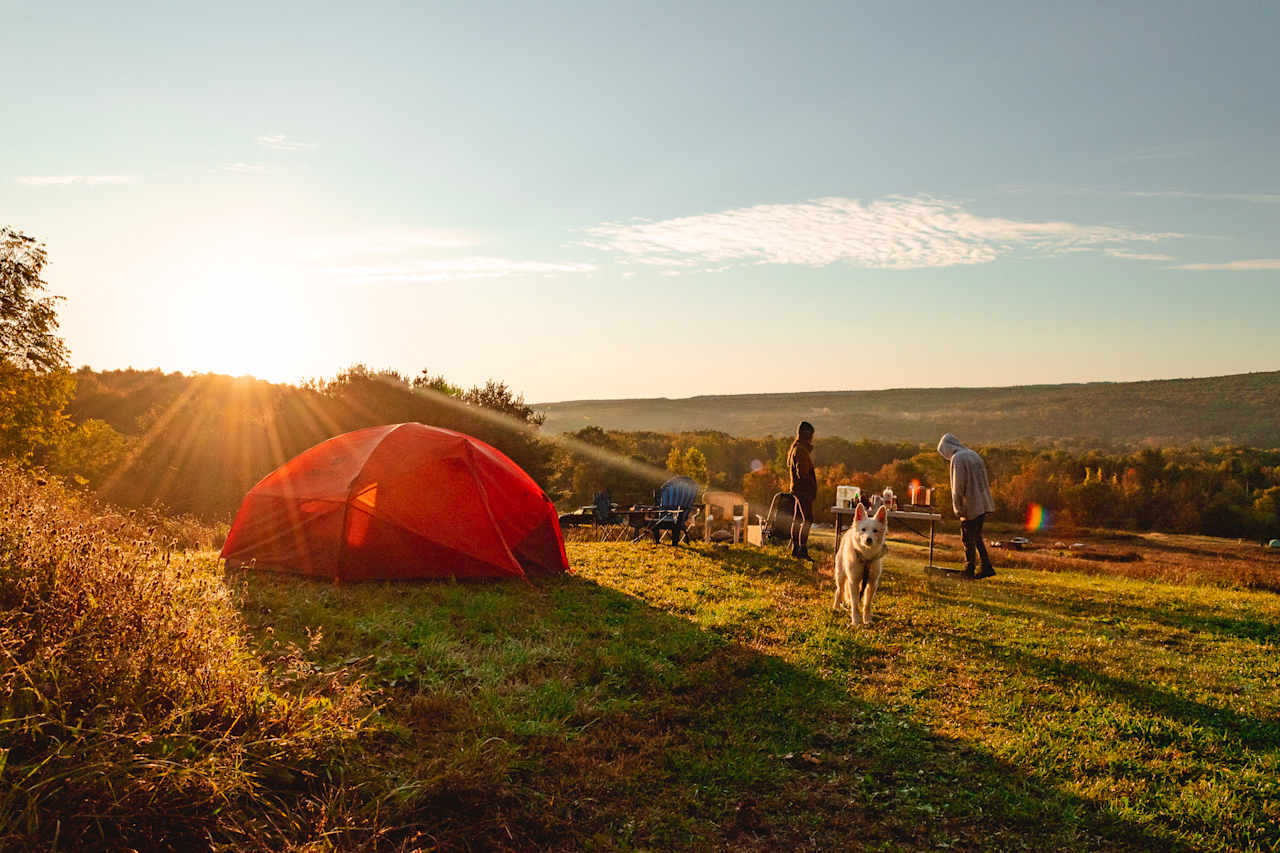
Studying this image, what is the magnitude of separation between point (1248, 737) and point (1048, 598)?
5962 mm

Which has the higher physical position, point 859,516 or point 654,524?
point 859,516

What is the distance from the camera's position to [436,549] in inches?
369

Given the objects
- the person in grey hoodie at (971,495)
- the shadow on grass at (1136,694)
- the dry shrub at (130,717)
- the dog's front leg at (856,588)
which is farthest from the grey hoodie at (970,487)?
the dry shrub at (130,717)

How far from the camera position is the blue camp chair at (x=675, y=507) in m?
15.6

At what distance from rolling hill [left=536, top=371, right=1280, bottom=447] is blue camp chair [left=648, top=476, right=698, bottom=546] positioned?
56.9 m

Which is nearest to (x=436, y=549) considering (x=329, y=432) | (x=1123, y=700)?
(x=1123, y=700)

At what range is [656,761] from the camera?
461cm

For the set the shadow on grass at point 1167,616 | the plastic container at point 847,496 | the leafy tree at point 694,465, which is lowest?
the leafy tree at point 694,465

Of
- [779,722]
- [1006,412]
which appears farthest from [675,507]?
[1006,412]

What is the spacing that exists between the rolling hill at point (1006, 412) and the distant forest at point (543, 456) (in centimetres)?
674

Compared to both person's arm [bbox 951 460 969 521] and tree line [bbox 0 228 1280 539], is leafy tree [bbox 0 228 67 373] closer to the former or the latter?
tree line [bbox 0 228 1280 539]

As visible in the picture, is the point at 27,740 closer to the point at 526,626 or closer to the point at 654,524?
the point at 526,626

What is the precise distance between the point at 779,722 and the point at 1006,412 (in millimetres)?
114960

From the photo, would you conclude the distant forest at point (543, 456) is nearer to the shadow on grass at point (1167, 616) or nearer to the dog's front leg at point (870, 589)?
the shadow on grass at point (1167, 616)
